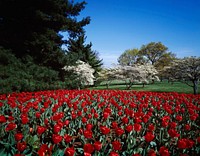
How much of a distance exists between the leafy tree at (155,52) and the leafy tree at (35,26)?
130 ft

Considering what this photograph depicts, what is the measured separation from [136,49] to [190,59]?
46.8m

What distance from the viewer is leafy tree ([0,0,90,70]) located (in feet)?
48.8

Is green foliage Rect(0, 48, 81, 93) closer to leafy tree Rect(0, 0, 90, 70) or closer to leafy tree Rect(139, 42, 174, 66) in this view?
leafy tree Rect(0, 0, 90, 70)

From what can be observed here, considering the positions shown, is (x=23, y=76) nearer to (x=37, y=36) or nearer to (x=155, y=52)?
(x=37, y=36)

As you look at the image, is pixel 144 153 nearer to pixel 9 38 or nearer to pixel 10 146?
pixel 10 146

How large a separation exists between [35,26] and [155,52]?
43238mm

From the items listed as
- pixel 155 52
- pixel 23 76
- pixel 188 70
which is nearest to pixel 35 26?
pixel 23 76

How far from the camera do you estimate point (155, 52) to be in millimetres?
52812

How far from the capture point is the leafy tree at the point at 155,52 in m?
51.4

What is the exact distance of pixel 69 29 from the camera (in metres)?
17.0

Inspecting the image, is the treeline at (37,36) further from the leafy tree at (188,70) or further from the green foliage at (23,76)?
the leafy tree at (188,70)

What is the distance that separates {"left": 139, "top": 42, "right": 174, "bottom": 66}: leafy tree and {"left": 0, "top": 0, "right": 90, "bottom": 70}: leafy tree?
39639 mm

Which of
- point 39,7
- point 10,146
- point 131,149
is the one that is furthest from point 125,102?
point 39,7

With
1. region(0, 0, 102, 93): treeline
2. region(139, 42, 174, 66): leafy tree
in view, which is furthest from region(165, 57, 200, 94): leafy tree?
region(139, 42, 174, 66): leafy tree
